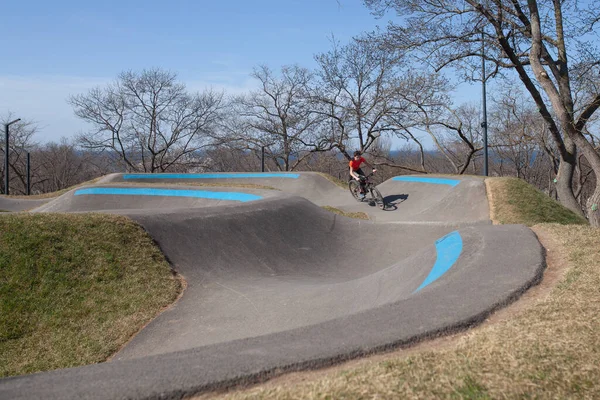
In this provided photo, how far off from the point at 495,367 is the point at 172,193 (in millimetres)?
18197

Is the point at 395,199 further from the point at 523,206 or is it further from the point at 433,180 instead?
the point at 523,206

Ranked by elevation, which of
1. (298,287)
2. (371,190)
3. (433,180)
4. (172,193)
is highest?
(433,180)

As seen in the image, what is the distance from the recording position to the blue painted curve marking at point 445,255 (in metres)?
6.52

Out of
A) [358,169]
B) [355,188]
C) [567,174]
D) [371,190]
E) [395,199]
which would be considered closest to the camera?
[567,174]

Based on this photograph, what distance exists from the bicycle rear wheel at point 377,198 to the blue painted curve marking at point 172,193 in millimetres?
4536

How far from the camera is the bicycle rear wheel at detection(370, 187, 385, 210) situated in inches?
722

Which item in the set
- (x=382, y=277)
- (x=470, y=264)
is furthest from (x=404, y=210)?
(x=470, y=264)

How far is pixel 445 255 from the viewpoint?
293 inches

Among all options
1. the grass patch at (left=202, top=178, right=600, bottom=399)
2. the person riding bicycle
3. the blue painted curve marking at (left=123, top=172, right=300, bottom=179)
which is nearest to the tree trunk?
the person riding bicycle

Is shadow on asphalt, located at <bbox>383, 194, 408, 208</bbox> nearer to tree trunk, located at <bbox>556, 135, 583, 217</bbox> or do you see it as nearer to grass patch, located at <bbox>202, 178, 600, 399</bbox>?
tree trunk, located at <bbox>556, 135, 583, 217</bbox>

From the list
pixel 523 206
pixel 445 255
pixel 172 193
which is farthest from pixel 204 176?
pixel 445 255

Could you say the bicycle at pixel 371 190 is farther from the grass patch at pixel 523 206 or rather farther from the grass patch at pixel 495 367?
the grass patch at pixel 495 367

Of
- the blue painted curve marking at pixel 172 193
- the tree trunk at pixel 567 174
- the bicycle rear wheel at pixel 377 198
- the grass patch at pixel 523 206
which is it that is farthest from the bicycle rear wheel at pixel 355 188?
the tree trunk at pixel 567 174

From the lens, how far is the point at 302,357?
342 centimetres
